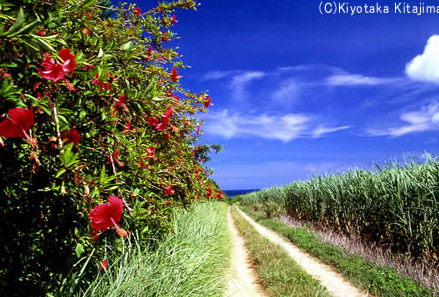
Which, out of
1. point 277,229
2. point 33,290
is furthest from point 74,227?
point 277,229

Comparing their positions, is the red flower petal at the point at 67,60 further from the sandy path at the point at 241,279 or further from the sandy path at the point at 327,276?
the sandy path at the point at 327,276

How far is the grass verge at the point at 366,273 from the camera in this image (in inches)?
154

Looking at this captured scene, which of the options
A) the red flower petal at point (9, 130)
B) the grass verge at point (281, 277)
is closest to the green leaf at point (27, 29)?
the red flower petal at point (9, 130)

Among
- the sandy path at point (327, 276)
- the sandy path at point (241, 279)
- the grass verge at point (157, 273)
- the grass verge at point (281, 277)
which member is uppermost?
the grass verge at point (157, 273)

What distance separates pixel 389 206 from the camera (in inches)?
241

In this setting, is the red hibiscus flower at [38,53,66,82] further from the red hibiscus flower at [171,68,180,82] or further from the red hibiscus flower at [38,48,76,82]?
the red hibiscus flower at [171,68,180,82]

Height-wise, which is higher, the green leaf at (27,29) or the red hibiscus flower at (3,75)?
the green leaf at (27,29)

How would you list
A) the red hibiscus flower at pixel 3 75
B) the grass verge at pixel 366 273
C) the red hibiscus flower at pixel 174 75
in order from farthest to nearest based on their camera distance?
the grass verge at pixel 366 273 < the red hibiscus flower at pixel 174 75 < the red hibiscus flower at pixel 3 75

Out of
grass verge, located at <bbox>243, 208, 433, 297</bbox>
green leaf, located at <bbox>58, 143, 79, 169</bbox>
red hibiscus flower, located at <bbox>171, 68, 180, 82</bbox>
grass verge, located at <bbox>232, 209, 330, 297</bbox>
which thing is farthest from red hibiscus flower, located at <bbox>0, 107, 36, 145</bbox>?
grass verge, located at <bbox>243, 208, 433, 297</bbox>

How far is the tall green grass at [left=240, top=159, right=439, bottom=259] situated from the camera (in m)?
5.11

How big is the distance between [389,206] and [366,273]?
220cm

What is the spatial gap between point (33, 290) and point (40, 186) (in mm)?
880

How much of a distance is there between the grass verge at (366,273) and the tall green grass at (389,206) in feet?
3.58

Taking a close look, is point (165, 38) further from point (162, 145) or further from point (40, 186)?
point (40, 186)
